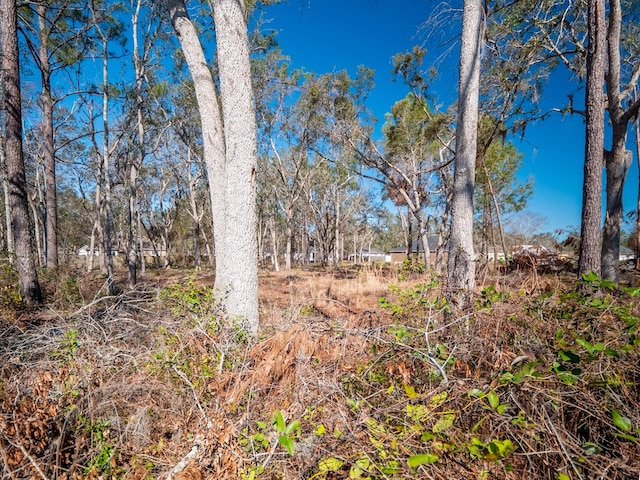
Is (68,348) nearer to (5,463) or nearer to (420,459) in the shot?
(5,463)

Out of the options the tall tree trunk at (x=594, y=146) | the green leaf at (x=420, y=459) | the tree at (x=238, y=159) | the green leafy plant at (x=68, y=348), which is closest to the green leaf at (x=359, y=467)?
the green leaf at (x=420, y=459)

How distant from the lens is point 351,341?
2.22m

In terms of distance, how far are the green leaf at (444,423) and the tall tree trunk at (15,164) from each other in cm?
683

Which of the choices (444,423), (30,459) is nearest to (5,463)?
(30,459)

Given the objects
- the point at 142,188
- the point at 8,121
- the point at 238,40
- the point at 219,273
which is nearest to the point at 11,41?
the point at 8,121

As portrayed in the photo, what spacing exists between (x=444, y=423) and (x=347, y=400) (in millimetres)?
491

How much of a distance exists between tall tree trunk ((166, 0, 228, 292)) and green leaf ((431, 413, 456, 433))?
9.70 feet

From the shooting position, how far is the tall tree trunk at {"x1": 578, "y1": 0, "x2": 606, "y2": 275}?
13.8 feet

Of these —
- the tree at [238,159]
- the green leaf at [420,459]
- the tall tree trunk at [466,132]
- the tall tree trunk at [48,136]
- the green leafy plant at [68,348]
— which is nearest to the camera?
the green leaf at [420,459]

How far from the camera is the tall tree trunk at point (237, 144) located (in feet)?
10.4

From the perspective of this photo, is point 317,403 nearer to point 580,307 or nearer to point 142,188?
point 580,307

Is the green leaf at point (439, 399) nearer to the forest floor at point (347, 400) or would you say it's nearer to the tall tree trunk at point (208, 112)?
the forest floor at point (347, 400)

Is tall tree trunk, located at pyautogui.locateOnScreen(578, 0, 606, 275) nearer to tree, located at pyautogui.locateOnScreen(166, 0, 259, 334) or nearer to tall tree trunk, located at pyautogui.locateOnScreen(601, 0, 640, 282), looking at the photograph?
tall tree trunk, located at pyautogui.locateOnScreen(601, 0, 640, 282)

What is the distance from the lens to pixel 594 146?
423 centimetres
